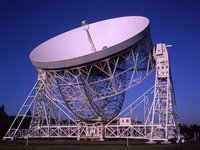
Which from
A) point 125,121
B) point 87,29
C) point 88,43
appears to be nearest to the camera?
point 87,29

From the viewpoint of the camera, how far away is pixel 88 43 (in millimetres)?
37750

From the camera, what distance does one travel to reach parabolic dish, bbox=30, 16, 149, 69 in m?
33.3

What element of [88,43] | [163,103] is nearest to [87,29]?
[88,43]

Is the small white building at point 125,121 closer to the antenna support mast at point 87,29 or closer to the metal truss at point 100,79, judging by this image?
the metal truss at point 100,79

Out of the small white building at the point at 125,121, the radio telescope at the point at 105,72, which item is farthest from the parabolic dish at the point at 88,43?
the small white building at the point at 125,121

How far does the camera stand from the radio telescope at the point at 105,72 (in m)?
34.6

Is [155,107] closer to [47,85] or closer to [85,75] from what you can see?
[85,75]

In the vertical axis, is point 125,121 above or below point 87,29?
below

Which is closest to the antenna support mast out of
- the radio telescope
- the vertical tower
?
the radio telescope

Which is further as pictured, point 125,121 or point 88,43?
point 125,121

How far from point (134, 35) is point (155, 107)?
319 inches

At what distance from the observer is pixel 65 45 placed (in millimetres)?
38188

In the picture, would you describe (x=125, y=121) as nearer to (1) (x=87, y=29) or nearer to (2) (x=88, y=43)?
(2) (x=88, y=43)

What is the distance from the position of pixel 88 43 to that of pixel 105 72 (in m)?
4.43
